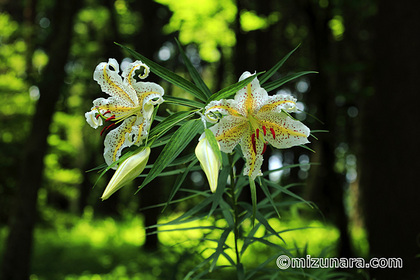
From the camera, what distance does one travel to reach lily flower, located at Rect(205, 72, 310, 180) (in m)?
0.93

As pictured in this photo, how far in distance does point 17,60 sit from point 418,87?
5781mm

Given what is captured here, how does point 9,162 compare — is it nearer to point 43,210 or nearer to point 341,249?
point 43,210

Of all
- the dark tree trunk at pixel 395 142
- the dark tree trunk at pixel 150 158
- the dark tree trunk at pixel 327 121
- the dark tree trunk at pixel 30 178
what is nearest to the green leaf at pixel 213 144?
the dark tree trunk at pixel 395 142

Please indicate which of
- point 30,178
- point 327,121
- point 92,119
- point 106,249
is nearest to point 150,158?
point 30,178

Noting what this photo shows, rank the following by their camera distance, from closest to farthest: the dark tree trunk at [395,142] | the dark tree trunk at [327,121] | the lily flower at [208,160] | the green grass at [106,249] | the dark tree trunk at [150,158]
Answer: the lily flower at [208,160], the dark tree trunk at [395,142], the dark tree trunk at [327,121], the green grass at [106,249], the dark tree trunk at [150,158]

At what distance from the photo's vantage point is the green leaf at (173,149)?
2.68 feet

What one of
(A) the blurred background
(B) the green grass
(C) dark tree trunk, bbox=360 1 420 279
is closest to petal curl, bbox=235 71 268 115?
(A) the blurred background

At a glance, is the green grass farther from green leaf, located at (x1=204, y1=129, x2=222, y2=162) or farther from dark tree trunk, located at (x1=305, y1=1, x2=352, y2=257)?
green leaf, located at (x1=204, y1=129, x2=222, y2=162)

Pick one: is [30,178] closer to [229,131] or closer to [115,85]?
[115,85]

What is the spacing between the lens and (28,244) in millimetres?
4465

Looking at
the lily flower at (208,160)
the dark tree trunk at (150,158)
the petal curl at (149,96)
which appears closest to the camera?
the lily flower at (208,160)

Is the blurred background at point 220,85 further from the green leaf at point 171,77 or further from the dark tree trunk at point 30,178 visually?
the green leaf at point 171,77

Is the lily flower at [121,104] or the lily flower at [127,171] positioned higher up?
the lily flower at [121,104]

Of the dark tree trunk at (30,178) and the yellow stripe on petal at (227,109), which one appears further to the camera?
the dark tree trunk at (30,178)
